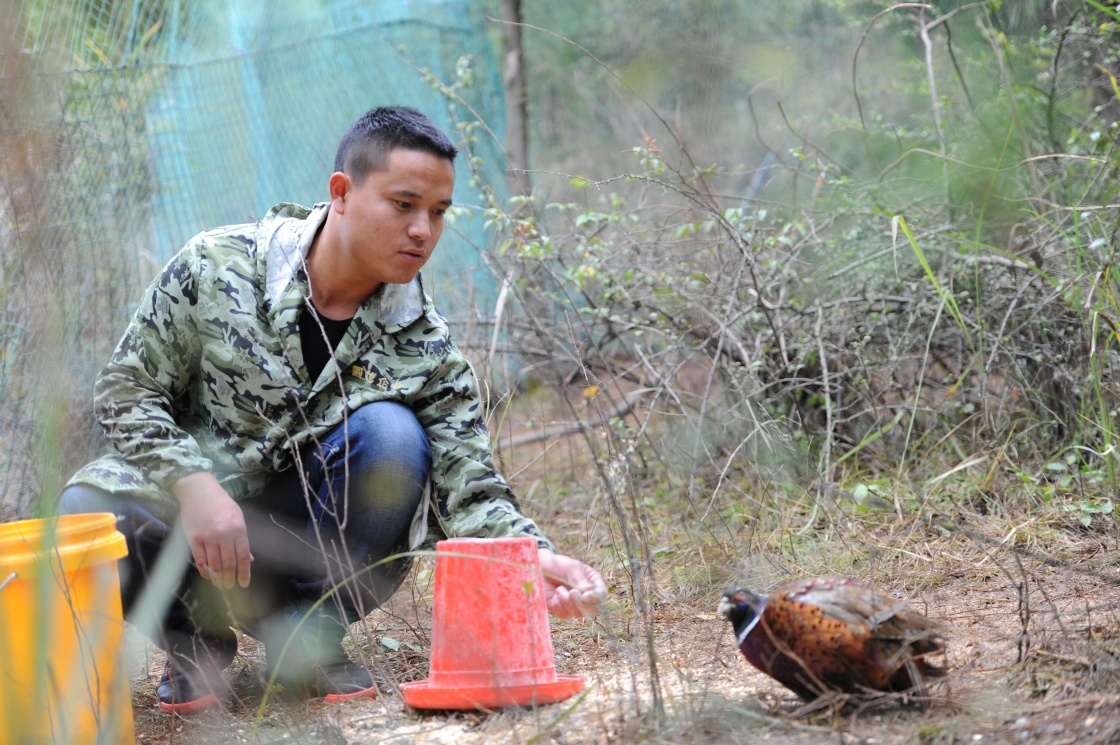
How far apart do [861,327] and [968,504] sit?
2.62 feet

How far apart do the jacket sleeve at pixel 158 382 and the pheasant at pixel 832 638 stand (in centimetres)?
117

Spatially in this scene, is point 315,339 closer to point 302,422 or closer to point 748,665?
point 302,422

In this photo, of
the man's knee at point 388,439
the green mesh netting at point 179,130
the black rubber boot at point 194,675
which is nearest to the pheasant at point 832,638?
the man's knee at point 388,439

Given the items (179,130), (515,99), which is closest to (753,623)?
(179,130)

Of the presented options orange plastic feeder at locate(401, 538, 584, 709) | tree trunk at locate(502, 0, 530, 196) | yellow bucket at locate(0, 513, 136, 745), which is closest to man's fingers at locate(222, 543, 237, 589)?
yellow bucket at locate(0, 513, 136, 745)

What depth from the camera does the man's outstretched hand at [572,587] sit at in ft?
6.22

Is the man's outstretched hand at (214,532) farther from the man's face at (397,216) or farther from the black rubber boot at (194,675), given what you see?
the man's face at (397,216)

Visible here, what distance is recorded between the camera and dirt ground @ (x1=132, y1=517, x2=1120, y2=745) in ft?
5.41

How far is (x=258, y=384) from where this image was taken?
2365 mm

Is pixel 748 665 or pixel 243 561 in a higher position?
pixel 243 561

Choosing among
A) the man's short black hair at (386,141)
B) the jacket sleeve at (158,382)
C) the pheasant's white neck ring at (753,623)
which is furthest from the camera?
the man's short black hair at (386,141)

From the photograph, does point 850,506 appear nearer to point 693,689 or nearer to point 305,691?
point 693,689

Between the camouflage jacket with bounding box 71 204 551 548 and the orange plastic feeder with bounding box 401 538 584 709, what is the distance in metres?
0.26

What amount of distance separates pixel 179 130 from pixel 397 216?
1.95 meters
